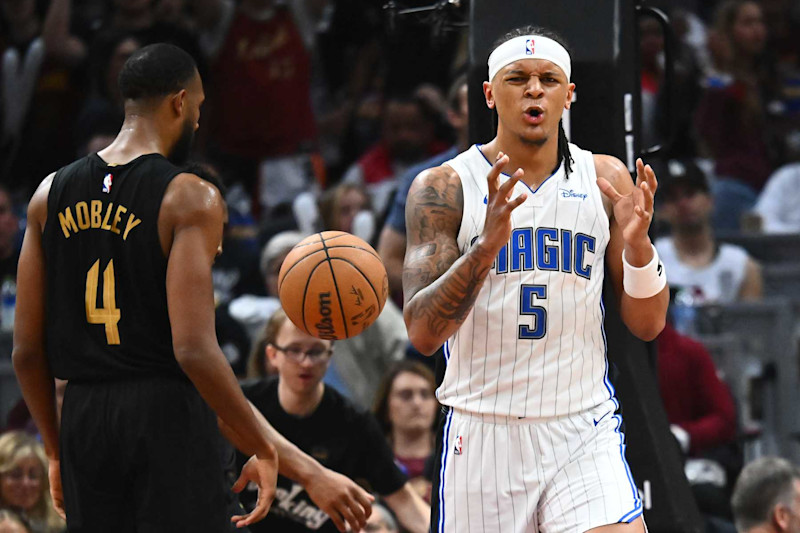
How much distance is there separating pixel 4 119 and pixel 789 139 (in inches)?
265

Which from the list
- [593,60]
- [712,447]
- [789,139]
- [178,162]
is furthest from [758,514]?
[789,139]

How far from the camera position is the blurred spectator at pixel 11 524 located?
645cm

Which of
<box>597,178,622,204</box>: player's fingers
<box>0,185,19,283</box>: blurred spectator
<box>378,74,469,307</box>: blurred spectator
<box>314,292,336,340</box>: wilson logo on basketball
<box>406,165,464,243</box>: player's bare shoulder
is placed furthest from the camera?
<box>0,185,19,283</box>: blurred spectator

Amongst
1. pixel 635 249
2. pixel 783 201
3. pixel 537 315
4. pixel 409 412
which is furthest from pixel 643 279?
pixel 783 201

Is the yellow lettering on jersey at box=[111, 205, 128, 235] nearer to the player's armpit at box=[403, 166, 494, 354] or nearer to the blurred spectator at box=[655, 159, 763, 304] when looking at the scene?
the player's armpit at box=[403, 166, 494, 354]

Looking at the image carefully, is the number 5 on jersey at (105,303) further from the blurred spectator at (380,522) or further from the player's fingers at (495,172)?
the blurred spectator at (380,522)

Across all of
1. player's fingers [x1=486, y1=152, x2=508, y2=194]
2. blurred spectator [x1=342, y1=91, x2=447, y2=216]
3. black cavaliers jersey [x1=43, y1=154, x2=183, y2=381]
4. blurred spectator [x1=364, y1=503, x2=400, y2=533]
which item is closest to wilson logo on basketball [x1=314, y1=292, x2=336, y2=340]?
black cavaliers jersey [x1=43, y1=154, x2=183, y2=381]

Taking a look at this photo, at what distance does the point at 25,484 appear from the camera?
22.7 feet

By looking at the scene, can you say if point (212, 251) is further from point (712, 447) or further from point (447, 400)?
point (712, 447)

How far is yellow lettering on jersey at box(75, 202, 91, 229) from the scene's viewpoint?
15.6ft

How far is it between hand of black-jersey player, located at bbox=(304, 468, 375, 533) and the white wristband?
129 centimetres

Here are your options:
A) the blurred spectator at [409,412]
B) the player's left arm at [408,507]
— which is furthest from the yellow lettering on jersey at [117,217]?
the blurred spectator at [409,412]

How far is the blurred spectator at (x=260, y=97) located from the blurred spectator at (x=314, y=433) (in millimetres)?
4853

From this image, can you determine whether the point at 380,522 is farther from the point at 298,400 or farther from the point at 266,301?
the point at 266,301
